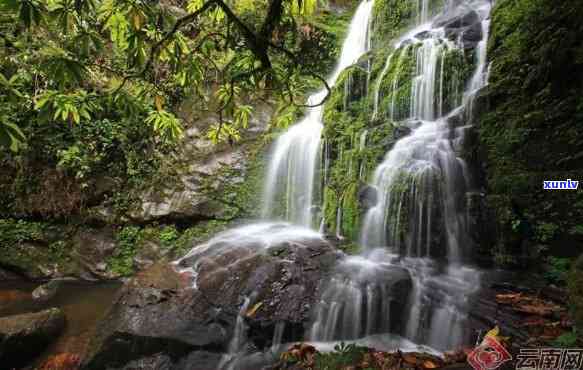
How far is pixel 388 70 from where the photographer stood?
313 inches

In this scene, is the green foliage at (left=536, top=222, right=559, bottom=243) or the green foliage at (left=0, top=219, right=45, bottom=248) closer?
the green foliage at (left=536, top=222, right=559, bottom=243)

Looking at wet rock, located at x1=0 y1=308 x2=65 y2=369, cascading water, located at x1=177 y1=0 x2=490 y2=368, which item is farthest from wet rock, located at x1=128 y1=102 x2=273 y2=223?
wet rock, located at x1=0 y1=308 x2=65 y2=369

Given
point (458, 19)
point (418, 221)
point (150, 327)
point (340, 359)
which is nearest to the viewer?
point (340, 359)

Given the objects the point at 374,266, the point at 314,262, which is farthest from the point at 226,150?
the point at 374,266

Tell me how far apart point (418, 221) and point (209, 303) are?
3462mm

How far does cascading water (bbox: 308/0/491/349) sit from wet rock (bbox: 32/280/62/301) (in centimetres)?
515

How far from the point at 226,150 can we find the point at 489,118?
623cm

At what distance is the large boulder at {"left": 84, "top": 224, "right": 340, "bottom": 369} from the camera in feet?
13.6

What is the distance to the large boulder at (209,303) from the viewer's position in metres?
4.14

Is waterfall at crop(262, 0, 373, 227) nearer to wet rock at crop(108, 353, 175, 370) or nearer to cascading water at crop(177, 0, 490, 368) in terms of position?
cascading water at crop(177, 0, 490, 368)

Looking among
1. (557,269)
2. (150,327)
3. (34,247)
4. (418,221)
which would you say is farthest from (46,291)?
(557,269)

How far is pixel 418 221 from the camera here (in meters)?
5.38

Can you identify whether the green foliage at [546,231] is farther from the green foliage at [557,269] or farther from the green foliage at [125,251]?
the green foliage at [125,251]

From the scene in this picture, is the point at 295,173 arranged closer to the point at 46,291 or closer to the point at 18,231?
the point at 46,291
